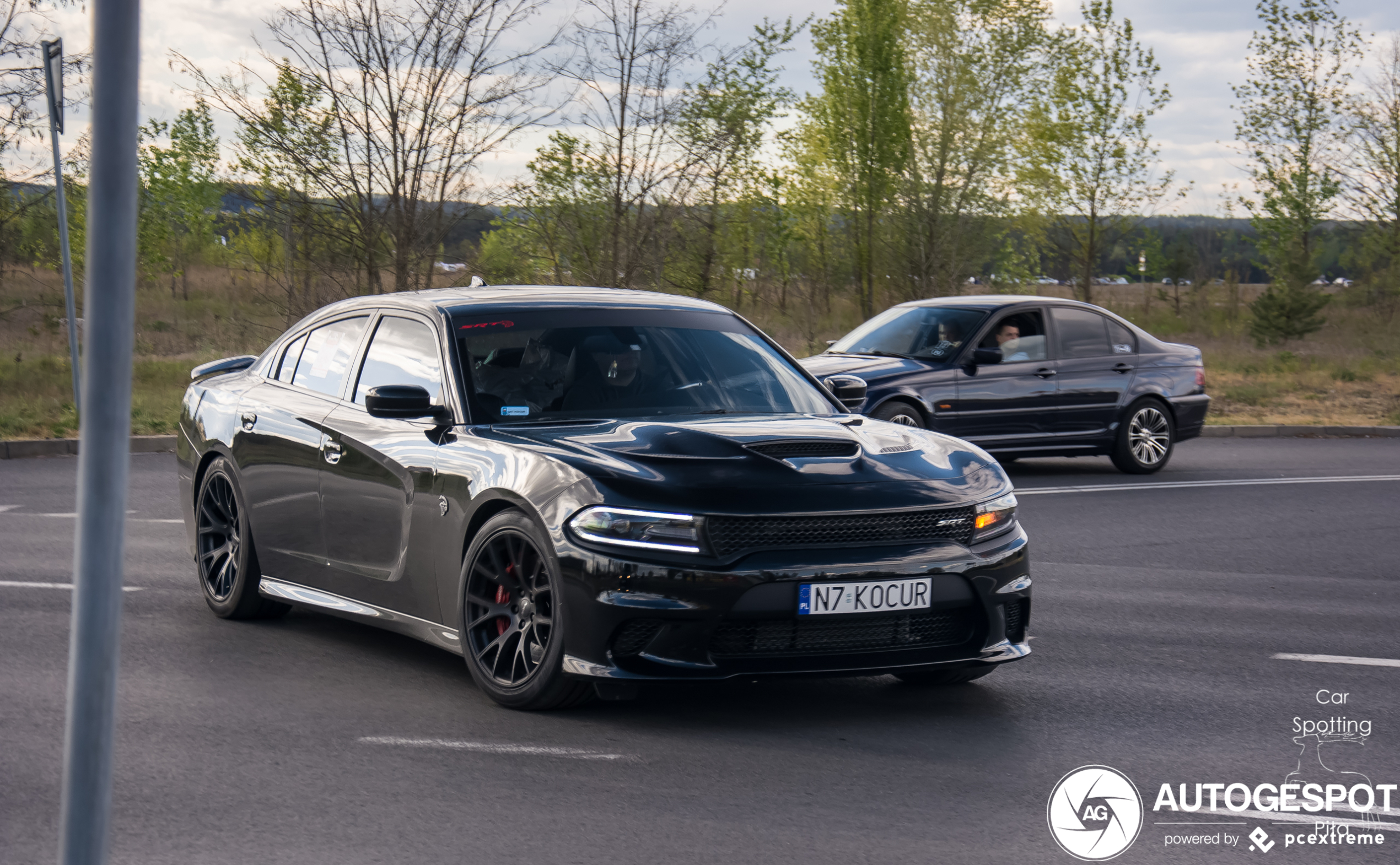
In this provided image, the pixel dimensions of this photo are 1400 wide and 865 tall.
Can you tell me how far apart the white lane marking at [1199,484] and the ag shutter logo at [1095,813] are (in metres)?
8.93

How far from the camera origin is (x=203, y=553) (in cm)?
787

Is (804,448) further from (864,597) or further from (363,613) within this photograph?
(363,613)

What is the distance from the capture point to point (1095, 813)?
182 inches

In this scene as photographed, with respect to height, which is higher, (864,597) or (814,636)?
(864,597)

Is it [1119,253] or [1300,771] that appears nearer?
[1300,771]

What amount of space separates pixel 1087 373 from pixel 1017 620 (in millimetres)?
10021

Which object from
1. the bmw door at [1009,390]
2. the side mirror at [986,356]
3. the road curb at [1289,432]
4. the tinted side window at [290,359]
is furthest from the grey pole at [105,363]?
the road curb at [1289,432]

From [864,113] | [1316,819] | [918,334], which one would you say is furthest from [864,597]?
[864,113]

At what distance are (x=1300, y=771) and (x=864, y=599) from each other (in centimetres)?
153

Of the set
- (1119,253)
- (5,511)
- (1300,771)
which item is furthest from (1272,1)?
(1300,771)

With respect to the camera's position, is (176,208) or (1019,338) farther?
(176,208)

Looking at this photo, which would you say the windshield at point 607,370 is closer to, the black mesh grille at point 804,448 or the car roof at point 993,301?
the black mesh grille at point 804,448

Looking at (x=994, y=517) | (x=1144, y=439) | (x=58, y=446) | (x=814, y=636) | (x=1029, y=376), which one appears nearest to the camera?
(x=814, y=636)

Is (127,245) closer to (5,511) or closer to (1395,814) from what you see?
(1395,814)
